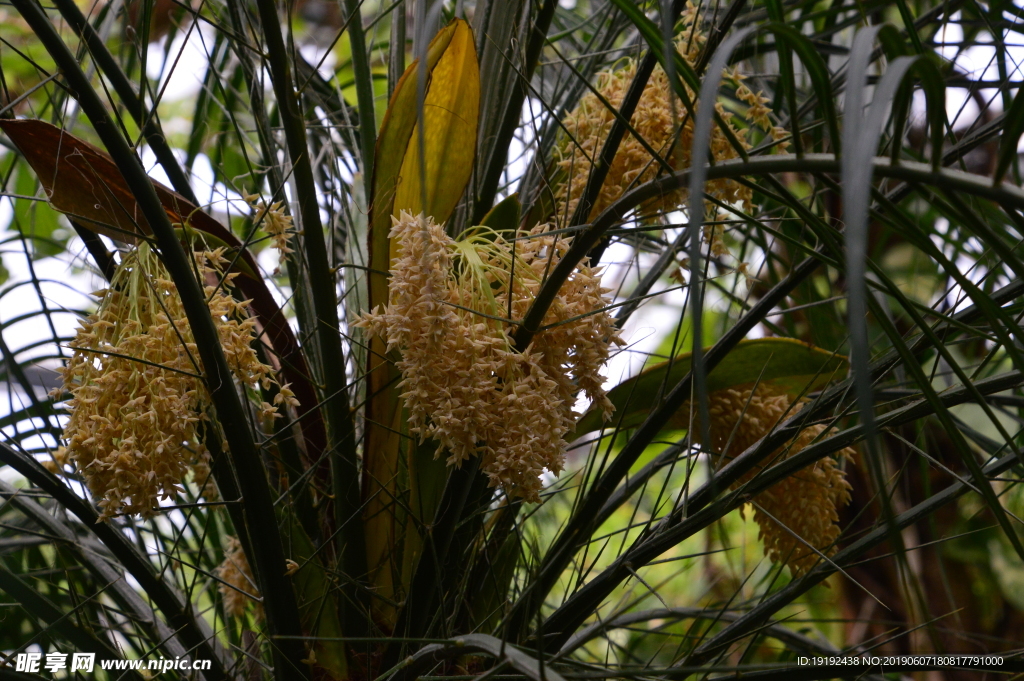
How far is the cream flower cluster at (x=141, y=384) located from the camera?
1.44 feet

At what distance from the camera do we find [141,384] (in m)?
0.47

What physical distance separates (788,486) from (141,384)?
1.59 feet

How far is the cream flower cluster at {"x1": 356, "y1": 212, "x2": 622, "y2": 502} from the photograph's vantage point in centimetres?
41

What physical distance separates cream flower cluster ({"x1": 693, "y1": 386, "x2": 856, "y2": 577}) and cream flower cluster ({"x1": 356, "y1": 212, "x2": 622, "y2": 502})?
196 mm

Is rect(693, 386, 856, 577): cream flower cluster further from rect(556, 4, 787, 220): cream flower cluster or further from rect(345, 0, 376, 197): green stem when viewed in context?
rect(345, 0, 376, 197): green stem

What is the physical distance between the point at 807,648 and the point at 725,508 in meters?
0.48

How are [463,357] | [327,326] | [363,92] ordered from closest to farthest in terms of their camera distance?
[463,357] → [327,326] → [363,92]

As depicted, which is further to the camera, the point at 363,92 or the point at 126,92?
the point at 363,92

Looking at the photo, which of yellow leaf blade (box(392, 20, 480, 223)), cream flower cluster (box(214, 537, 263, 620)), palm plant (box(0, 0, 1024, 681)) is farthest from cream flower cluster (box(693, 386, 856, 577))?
cream flower cluster (box(214, 537, 263, 620))

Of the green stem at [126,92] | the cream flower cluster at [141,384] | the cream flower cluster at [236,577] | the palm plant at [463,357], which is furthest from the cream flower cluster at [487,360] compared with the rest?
the cream flower cluster at [236,577]

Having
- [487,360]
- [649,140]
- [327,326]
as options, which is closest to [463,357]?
[487,360]

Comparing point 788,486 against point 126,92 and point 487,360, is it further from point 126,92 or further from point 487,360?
point 126,92

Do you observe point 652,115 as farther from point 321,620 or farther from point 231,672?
point 231,672

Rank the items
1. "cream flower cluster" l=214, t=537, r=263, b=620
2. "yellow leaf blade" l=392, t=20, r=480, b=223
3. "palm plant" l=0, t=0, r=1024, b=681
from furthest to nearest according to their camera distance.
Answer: "cream flower cluster" l=214, t=537, r=263, b=620 < "yellow leaf blade" l=392, t=20, r=480, b=223 < "palm plant" l=0, t=0, r=1024, b=681
